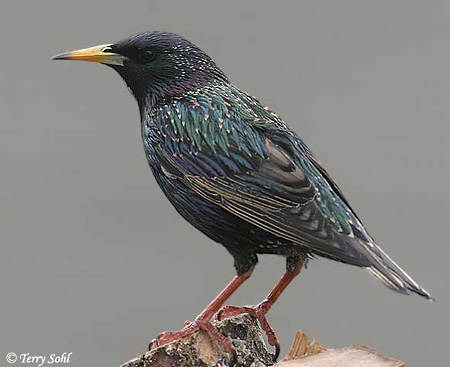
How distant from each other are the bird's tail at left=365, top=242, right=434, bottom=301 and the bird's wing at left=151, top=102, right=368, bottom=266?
0.07 meters

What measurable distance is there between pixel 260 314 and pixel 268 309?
0.08 m

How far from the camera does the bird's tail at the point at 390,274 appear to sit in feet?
15.9

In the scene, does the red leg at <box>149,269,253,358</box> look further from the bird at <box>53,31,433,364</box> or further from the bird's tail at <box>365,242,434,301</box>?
the bird's tail at <box>365,242,434,301</box>

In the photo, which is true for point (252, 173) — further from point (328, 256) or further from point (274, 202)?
point (328, 256)

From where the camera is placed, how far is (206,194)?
531cm

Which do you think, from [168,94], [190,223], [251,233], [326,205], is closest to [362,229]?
[326,205]

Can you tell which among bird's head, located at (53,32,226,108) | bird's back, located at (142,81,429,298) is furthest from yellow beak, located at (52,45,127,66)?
bird's back, located at (142,81,429,298)

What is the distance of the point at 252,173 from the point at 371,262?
785mm

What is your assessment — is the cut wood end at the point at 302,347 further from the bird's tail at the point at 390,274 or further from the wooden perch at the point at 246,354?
the bird's tail at the point at 390,274

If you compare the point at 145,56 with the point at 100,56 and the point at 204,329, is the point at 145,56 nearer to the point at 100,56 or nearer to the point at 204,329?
the point at 100,56

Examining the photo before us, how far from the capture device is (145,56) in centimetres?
580

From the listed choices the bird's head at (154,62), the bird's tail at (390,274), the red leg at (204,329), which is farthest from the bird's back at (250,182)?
the red leg at (204,329)

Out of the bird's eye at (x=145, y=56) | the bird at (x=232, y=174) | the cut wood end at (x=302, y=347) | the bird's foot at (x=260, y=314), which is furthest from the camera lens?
the bird's eye at (x=145, y=56)

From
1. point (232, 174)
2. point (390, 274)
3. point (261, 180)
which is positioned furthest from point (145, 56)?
point (390, 274)
